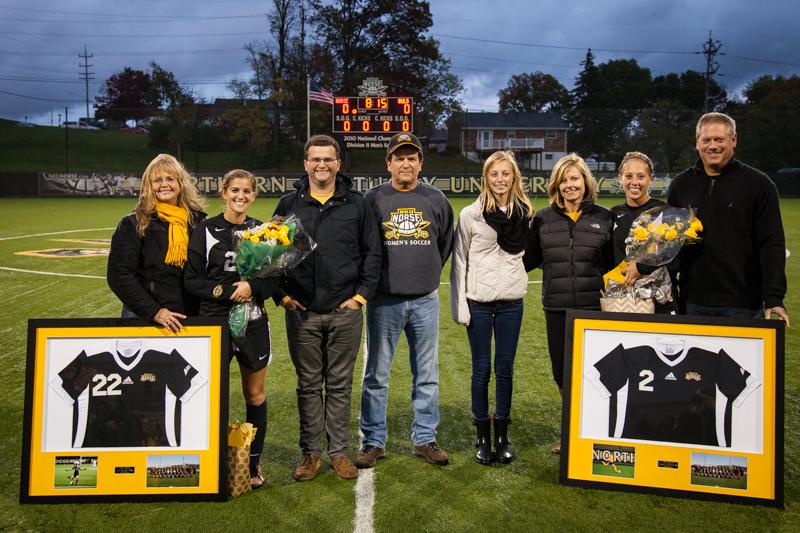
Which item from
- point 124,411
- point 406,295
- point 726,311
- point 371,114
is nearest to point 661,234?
point 726,311

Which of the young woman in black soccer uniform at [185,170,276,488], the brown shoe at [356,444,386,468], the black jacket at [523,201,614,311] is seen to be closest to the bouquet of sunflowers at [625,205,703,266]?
the black jacket at [523,201,614,311]

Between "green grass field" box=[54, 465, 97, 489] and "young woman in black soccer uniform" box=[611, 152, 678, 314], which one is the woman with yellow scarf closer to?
"green grass field" box=[54, 465, 97, 489]

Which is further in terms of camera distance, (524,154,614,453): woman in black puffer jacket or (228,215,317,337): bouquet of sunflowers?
(524,154,614,453): woman in black puffer jacket

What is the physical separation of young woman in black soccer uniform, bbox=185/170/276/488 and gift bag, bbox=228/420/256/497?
0.12 metres

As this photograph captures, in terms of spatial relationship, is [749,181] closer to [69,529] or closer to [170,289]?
[170,289]

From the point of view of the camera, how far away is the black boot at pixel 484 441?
164 inches

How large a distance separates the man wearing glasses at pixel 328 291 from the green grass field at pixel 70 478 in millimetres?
1082

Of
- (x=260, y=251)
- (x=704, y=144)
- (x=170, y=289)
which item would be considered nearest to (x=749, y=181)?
(x=704, y=144)

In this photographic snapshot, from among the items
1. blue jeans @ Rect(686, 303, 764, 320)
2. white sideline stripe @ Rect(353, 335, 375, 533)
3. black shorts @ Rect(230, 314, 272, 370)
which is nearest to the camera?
white sideline stripe @ Rect(353, 335, 375, 533)

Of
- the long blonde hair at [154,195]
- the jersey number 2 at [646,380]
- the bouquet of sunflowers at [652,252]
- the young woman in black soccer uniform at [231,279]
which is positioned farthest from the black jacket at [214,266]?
the jersey number 2 at [646,380]

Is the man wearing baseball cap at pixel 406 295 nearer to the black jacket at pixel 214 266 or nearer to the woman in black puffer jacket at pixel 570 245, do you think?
the woman in black puffer jacket at pixel 570 245

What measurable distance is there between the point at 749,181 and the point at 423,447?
2466 mm

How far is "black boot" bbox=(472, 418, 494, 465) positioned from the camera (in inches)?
164

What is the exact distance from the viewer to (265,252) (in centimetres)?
348
